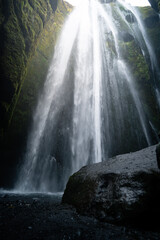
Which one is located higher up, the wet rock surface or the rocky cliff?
the rocky cliff

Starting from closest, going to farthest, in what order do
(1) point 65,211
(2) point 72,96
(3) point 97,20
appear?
1. (1) point 65,211
2. (2) point 72,96
3. (3) point 97,20

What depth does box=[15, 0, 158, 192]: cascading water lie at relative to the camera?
32.1 ft

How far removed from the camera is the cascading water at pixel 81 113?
9.80 meters

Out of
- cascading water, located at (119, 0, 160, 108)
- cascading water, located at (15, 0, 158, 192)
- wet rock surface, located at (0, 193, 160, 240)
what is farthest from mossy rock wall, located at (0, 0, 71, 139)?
cascading water, located at (119, 0, 160, 108)

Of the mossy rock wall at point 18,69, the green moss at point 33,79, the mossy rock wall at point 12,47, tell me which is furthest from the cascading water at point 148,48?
the mossy rock wall at point 12,47

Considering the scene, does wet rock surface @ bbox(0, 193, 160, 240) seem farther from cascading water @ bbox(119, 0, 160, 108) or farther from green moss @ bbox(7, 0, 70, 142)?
cascading water @ bbox(119, 0, 160, 108)

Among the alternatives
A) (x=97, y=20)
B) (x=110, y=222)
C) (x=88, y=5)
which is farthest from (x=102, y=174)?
(x=88, y=5)

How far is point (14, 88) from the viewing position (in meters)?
7.50

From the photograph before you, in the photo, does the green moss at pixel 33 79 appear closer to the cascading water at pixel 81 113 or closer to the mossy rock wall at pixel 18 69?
the mossy rock wall at pixel 18 69

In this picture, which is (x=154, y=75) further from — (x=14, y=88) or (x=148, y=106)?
(x=14, y=88)

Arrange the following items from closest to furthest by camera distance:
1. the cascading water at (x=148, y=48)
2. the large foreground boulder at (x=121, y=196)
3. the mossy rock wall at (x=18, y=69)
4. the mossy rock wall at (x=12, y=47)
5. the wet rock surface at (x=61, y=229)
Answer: the wet rock surface at (x=61, y=229) → the large foreground boulder at (x=121, y=196) → the mossy rock wall at (x=12, y=47) → the mossy rock wall at (x=18, y=69) → the cascading water at (x=148, y=48)

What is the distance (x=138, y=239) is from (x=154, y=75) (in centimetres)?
2122

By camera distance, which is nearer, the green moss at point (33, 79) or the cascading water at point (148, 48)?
the green moss at point (33, 79)

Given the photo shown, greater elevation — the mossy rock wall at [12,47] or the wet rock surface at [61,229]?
the mossy rock wall at [12,47]
